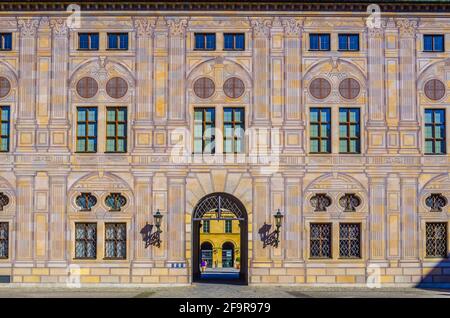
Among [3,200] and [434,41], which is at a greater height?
[434,41]

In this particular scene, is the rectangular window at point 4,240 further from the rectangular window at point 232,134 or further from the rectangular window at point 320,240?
the rectangular window at point 320,240

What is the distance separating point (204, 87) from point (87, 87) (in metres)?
5.75

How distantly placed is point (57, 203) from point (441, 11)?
21.1m

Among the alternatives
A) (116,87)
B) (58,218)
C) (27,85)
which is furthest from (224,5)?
(58,218)

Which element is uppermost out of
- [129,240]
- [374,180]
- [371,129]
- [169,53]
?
[169,53]

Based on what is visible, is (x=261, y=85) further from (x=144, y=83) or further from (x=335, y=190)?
(x=335, y=190)

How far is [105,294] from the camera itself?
105 ft

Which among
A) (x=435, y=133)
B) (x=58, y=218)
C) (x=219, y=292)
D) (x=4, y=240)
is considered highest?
(x=435, y=133)

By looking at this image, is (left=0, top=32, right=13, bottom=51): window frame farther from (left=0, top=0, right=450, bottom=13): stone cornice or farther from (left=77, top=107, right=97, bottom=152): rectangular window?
(left=77, top=107, right=97, bottom=152): rectangular window

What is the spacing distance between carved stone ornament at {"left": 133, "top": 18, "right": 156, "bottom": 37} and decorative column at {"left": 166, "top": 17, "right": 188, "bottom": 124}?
806 mm

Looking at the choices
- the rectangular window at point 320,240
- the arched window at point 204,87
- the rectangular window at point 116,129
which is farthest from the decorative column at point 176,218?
the rectangular window at point 320,240

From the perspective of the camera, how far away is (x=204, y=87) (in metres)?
36.3

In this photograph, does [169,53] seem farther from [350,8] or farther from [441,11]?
[441,11]
